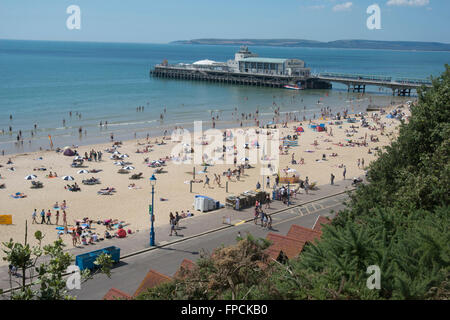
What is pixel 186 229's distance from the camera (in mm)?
18812

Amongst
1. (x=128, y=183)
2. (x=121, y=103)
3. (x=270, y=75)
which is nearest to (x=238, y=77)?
(x=270, y=75)

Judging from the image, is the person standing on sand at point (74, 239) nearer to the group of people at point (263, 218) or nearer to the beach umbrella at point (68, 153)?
the group of people at point (263, 218)

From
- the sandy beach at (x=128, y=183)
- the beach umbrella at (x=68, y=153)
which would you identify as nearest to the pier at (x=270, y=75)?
the sandy beach at (x=128, y=183)

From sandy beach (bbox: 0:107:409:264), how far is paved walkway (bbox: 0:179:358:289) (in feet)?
2.63

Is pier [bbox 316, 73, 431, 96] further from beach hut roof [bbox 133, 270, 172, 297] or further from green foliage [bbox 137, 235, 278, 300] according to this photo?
beach hut roof [bbox 133, 270, 172, 297]

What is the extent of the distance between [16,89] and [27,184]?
51.4 metres

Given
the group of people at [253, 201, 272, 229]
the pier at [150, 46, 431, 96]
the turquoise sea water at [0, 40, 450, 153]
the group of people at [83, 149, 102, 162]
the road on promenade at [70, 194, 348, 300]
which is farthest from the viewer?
the pier at [150, 46, 431, 96]

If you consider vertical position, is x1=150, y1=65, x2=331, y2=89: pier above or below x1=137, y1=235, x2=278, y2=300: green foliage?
above

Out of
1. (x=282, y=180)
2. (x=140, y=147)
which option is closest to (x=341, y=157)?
(x=282, y=180)

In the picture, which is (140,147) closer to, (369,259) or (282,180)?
(282,180)

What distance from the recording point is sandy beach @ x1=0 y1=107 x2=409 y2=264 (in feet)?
69.6

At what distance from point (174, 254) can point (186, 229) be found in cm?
272

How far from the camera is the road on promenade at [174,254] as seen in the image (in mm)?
13203

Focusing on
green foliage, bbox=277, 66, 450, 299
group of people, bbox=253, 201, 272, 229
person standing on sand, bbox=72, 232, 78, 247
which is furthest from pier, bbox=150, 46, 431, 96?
person standing on sand, bbox=72, 232, 78, 247
